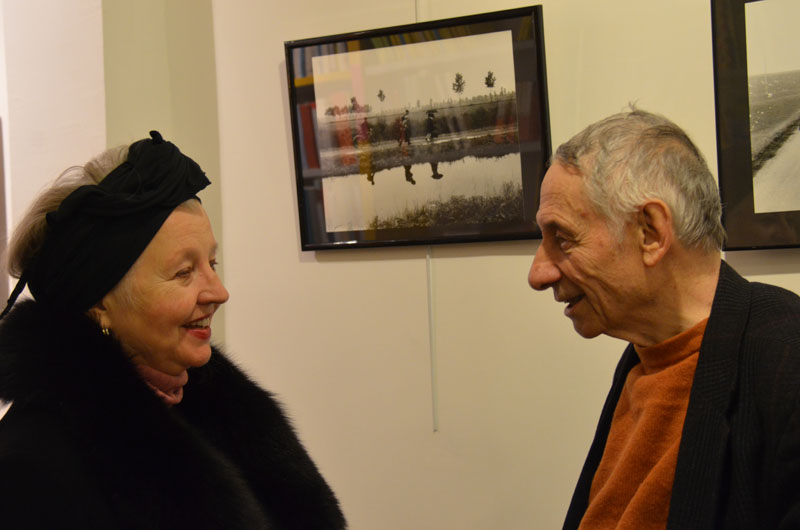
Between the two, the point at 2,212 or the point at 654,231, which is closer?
the point at 654,231

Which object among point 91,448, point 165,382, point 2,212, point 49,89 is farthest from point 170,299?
point 2,212

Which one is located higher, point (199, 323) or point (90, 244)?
point (90, 244)

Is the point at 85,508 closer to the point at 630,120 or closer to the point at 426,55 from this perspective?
the point at 630,120

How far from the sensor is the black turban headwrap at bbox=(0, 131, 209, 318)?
4.14 ft

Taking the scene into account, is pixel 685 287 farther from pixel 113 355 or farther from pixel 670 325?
pixel 113 355

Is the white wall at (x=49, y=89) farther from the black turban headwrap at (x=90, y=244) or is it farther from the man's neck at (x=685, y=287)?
the man's neck at (x=685, y=287)

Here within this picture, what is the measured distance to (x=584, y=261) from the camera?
4.26 ft

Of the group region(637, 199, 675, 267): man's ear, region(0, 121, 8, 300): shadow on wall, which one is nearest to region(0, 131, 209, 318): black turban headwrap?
region(637, 199, 675, 267): man's ear

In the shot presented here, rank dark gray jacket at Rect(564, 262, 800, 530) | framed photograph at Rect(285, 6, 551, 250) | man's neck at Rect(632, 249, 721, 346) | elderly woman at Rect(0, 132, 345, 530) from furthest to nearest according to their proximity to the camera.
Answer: framed photograph at Rect(285, 6, 551, 250)
man's neck at Rect(632, 249, 721, 346)
elderly woman at Rect(0, 132, 345, 530)
dark gray jacket at Rect(564, 262, 800, 530)

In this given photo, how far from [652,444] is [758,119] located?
1036 mm

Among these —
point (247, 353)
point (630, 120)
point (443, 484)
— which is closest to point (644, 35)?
point (630, 120)

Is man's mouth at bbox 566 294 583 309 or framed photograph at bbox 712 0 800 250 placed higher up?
framed photograph at bbox 712 0 800 250

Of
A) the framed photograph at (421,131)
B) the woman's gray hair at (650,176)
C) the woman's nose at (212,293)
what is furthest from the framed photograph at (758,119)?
the woman's nose at (212,293)

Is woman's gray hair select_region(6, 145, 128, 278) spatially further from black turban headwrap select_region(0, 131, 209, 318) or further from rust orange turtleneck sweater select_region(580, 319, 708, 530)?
rust orange turtleneck sweater select_region(580, 319, 708, 530)
